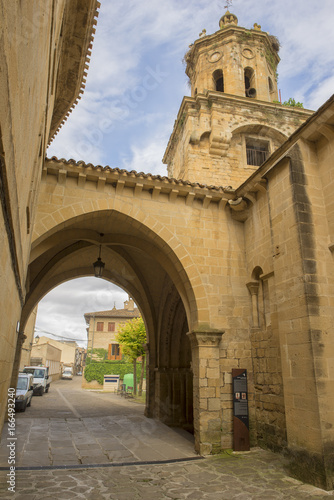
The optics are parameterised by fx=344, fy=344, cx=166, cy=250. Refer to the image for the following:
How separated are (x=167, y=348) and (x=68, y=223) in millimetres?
5976

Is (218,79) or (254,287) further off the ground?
(218,79)

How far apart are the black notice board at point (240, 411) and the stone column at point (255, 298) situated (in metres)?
1.09

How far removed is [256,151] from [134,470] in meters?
11.5

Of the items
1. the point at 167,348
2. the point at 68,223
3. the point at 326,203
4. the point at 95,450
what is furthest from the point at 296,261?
the point at 167,348

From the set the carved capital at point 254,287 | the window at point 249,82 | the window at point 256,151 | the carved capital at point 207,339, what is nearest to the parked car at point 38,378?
the carved capital at point 207,339

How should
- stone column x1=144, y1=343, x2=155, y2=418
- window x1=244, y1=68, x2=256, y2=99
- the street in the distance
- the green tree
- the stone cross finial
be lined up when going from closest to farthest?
the street in the distance
stone column x1=144, y1=343, x2=155, y2=418
window x1=244, y1=68, x2=256, y2=99
the stone cross finial
the green tree

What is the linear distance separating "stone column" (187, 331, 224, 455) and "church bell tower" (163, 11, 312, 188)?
6.37 meters

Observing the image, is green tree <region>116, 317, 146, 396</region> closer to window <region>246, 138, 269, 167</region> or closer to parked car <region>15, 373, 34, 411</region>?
parked car <region>15, 373, 34, 411</region>

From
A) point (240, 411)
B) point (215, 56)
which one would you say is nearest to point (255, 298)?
point (240, 411)

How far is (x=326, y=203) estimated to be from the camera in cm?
631

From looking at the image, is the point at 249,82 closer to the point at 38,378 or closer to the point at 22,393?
the point at 22,393

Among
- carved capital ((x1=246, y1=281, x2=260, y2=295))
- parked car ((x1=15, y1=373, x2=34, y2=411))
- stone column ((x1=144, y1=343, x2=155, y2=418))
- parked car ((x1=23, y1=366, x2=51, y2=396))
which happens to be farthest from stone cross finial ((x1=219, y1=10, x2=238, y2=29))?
parked car ((x1=23, y1=366, x2=51, y2=396))

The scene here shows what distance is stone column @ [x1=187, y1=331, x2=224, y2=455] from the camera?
6746 mm

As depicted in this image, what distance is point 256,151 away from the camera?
44.1 ft
